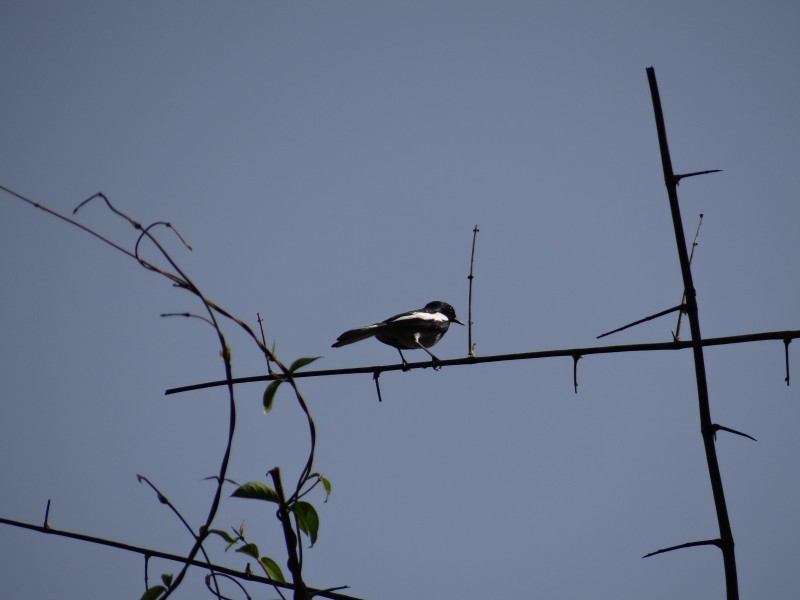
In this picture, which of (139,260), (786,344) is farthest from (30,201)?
(786,344)

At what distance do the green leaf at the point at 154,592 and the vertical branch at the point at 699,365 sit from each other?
1.62m

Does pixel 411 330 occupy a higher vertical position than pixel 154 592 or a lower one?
higher

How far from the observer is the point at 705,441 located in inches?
76.2

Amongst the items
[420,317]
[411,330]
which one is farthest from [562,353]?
[420,317]

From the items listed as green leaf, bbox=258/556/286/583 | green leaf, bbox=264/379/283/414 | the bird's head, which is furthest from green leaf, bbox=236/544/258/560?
the bird's head

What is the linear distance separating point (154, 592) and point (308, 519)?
1.78 ft

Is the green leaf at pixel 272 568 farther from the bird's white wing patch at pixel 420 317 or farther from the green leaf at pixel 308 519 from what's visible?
the bird's white wing patch at pixel 420 317

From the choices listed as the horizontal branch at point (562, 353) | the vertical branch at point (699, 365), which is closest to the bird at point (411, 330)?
the horizontal branch at point (562, 353)

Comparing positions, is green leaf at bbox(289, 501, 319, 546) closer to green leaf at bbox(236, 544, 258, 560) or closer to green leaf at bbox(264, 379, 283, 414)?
green leaf at bbox(236, 544, 258, 560)

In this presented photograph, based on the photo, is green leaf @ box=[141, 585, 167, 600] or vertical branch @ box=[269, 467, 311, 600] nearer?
→ vertical branch @ box=[269, 467, 311, 600]

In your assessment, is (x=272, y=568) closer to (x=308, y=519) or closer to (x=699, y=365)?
(x=308, y=519)

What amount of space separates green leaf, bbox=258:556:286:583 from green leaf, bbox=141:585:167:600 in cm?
31

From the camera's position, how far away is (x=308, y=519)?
2.20 meters

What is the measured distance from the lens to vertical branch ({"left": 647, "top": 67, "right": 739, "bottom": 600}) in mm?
1854
